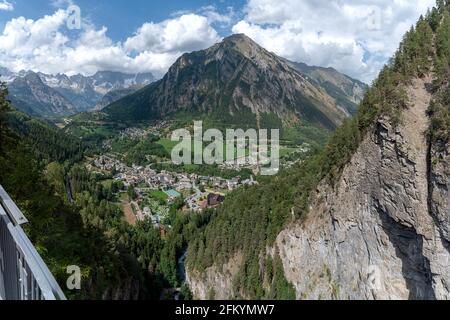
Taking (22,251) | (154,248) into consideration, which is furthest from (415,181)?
(154,248)

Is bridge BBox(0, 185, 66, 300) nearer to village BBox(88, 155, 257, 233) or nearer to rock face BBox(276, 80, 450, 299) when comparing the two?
rock face BBox(276, 80, 450, 299)

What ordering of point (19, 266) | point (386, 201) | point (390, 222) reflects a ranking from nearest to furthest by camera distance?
1. point (19, 266)
2. point (386, 201)
3. point (390, 222)

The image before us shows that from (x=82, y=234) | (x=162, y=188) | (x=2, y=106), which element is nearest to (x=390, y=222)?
(x=82, y=234)

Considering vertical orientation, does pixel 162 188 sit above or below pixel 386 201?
below

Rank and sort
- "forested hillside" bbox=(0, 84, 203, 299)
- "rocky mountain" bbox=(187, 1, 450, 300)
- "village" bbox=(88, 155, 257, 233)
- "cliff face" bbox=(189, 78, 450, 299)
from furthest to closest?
"village" bbox=(88, 155, 257, 233) → "rocky mountain" bbox=(187, 1, 450, 300) → "cliff face" bbox=(189, 78, 450, 299) → "forested hillside" bbox=(0, 84, 203, 299)

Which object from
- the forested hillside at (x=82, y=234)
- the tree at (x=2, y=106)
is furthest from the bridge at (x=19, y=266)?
the tree at (x=2, y=106)

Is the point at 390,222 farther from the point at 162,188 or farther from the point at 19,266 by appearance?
the point at 162,188

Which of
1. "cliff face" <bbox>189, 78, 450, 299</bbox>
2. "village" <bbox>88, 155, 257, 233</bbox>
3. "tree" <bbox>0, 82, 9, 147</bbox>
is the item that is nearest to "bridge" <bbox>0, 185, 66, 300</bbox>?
"tree" <bbox>0, 82, 9, 147</bbox>
